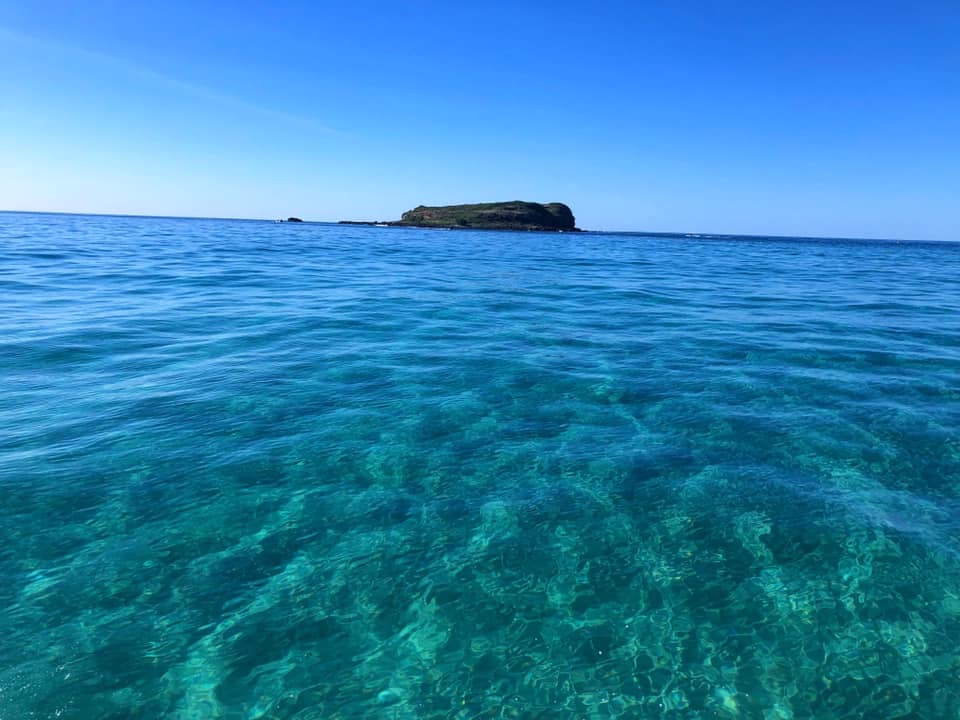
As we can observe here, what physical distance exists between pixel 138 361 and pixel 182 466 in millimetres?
5349

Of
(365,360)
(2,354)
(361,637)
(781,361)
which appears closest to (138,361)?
(2,354)

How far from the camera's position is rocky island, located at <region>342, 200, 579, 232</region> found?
5359 inches

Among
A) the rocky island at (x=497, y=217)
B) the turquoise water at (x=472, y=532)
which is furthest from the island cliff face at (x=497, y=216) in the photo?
the turquoise water at (x=472, y=532)

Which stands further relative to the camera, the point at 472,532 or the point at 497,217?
the point at 497,217

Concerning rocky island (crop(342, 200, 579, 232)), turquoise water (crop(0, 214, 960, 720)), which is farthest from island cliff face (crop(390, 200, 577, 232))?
turquoise water (crop(0, 214, 960, 720))

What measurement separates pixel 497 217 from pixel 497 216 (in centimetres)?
27

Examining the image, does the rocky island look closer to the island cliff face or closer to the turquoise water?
the island cliff face

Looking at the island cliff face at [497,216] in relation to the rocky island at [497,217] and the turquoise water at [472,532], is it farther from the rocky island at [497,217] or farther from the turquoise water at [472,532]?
the turquoise water at [472,532]

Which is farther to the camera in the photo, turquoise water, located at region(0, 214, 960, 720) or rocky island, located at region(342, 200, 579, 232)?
rocky island, located at region(342, 200, 579, 232)

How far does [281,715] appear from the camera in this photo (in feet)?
11.3

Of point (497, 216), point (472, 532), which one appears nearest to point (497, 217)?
point (497, 216)

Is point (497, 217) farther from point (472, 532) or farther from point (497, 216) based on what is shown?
point (472, 532)

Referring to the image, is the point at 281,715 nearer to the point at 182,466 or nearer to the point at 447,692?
the point at 447,692

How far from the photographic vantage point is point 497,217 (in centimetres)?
13675
